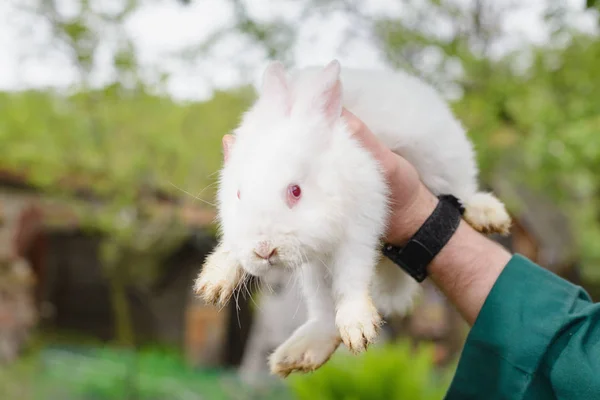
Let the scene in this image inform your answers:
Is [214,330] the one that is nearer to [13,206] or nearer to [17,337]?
[17,337]

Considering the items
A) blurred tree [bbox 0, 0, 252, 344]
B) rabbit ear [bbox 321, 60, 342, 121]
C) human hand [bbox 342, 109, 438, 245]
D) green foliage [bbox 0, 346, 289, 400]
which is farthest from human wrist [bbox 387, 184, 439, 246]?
green foliage [bbox 0, 346, 289, 400]

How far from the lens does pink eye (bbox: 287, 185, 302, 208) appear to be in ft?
4.12

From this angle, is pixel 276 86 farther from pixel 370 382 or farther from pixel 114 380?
pixel 114 380

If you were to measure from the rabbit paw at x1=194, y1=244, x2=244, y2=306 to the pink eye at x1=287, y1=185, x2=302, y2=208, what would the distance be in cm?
19

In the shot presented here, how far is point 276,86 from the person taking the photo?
1393 millimetres

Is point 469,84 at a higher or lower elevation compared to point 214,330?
higher

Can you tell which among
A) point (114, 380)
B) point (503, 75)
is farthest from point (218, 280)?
point (114, 380)

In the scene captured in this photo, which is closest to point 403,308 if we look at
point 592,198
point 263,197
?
point 263,197

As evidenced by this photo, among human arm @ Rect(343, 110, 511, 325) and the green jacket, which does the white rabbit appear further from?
the green jacket

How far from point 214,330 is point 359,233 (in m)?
8.23

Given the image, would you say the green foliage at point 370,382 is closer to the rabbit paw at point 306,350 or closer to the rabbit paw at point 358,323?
the rabbit paw at point 306,350

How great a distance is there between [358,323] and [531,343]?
2.20 feet

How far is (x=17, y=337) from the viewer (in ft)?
27.2


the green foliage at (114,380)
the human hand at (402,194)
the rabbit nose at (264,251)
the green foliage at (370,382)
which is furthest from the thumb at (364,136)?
the green foliage at (114,380)
